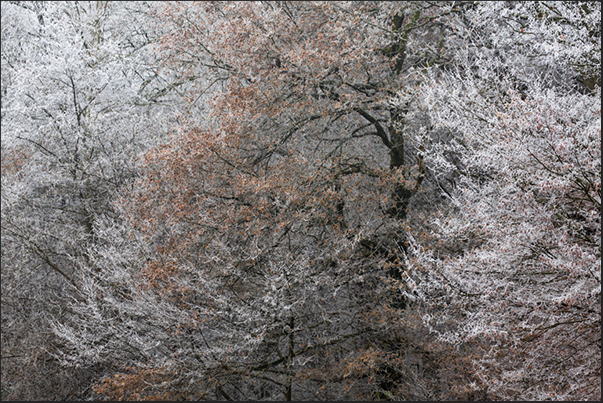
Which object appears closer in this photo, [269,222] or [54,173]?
[269,222]

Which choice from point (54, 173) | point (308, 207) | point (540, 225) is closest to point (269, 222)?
point (308, 207)

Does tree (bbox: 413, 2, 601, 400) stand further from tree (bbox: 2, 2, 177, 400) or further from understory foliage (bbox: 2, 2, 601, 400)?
tree (bbox: 2, 2, 177, 400)

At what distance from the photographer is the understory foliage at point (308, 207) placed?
216 inches

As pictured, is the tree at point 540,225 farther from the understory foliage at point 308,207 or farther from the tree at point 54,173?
the tree at point 54,173

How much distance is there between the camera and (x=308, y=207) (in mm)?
8711

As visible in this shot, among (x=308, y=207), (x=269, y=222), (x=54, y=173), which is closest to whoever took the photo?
→ (x=269, y=222)

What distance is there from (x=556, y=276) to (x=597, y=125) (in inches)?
64.7

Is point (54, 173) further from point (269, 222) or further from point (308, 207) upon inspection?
point (308, 207)

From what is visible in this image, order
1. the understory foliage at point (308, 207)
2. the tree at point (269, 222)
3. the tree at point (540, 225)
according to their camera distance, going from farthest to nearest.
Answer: the tree at point (269, 222), the understory foliage at point (308, 207), the tree at point (540, 225)

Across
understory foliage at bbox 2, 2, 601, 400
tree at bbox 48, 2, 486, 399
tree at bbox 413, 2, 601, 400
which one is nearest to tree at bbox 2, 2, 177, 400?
understory foliage at bbox 2, 2, 601, 400

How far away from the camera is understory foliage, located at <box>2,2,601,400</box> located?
5480mm

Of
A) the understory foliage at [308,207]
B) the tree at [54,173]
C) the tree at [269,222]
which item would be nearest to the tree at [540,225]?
the understory foliage at [308,207]

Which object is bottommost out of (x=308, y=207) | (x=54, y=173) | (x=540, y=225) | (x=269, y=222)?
(x=540, y=225)

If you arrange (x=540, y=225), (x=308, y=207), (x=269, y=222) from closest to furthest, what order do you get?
(x=540, y=225)
(x=269, y=222)
(x=308, y=207)
